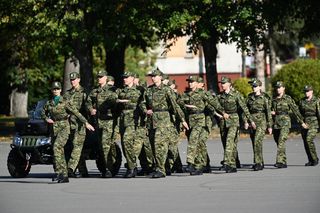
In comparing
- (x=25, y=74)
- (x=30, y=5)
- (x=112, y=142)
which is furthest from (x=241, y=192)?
(x=25, y=74)

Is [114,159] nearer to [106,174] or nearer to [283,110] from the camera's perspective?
[106,174]

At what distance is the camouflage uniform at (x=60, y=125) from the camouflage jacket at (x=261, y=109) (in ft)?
13.7

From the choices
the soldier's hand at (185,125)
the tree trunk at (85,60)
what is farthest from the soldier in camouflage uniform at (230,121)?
the tree trunk at (85,60)

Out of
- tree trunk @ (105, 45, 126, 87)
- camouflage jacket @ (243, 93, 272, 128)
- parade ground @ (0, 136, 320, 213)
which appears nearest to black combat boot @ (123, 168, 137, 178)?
parade ground @ (0, 136, 320, 213)

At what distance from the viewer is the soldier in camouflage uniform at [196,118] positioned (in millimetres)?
22703

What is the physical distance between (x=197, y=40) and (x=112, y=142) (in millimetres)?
22058

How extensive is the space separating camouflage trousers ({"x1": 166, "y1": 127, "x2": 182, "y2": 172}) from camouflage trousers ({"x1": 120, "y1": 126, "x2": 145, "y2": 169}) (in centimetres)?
61

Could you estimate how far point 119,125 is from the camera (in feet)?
73.6

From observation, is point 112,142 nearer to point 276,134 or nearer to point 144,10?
point 276,134

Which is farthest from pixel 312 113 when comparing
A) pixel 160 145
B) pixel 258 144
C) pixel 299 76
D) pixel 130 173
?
pixel 299 76

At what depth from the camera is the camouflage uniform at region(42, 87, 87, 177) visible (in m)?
21.1

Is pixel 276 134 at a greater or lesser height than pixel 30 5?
lesser

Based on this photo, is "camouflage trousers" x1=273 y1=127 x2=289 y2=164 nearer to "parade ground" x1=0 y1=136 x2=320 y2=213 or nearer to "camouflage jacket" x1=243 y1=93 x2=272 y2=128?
"parade ground" x1=0 y1=136 x2=320 y2=213

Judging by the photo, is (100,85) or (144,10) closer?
(100,85)
